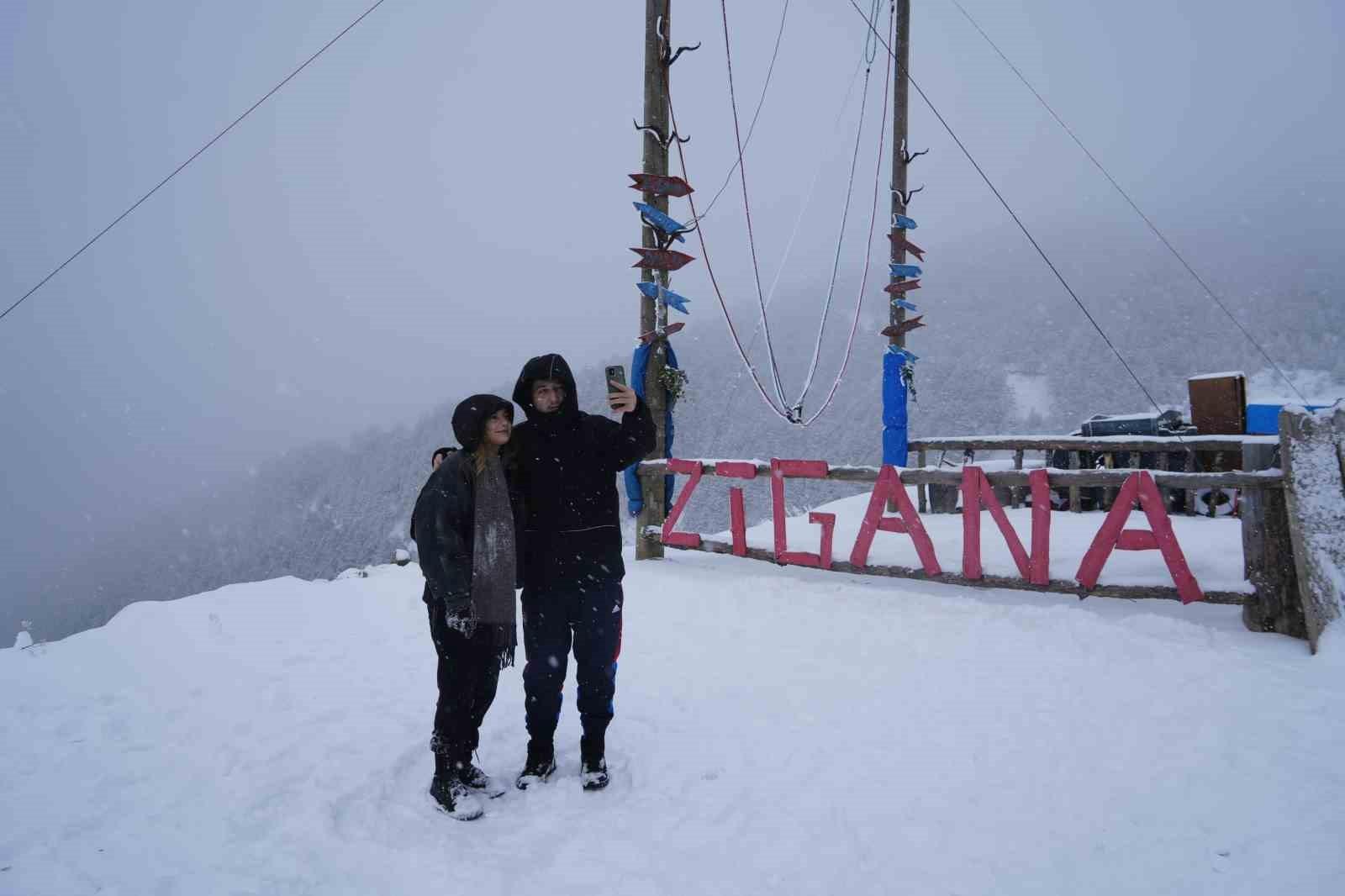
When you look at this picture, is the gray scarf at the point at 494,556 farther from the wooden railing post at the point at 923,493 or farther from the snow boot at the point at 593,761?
the wooden railing post at the point at 923,493

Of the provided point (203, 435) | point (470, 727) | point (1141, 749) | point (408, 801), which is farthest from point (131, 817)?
point (203, 435)

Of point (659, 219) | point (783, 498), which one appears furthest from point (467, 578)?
point (659, 219)

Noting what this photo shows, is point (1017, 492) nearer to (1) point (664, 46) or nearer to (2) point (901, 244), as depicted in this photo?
(2) point (901, 244)

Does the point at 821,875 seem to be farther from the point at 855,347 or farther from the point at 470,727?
the point at 855,347

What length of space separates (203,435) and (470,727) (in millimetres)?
232528

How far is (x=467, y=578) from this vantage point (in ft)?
10.1

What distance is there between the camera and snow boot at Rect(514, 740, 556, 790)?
348 centimetres

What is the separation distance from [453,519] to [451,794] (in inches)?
53.3

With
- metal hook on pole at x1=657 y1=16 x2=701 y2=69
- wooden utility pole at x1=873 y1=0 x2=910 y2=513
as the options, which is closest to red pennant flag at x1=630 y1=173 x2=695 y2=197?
metal hook on pole at x1=657 y1=16 x2=701 y2=69

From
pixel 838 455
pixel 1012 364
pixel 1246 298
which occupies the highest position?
pixel 1246 298

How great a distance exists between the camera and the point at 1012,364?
3775 centimetres

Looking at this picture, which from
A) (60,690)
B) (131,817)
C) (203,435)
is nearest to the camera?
(131,817)

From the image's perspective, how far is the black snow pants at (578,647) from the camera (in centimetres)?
342

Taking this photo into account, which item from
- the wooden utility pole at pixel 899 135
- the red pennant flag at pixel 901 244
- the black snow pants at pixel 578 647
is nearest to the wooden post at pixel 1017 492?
the wooden utility pole at pixel 899 135
